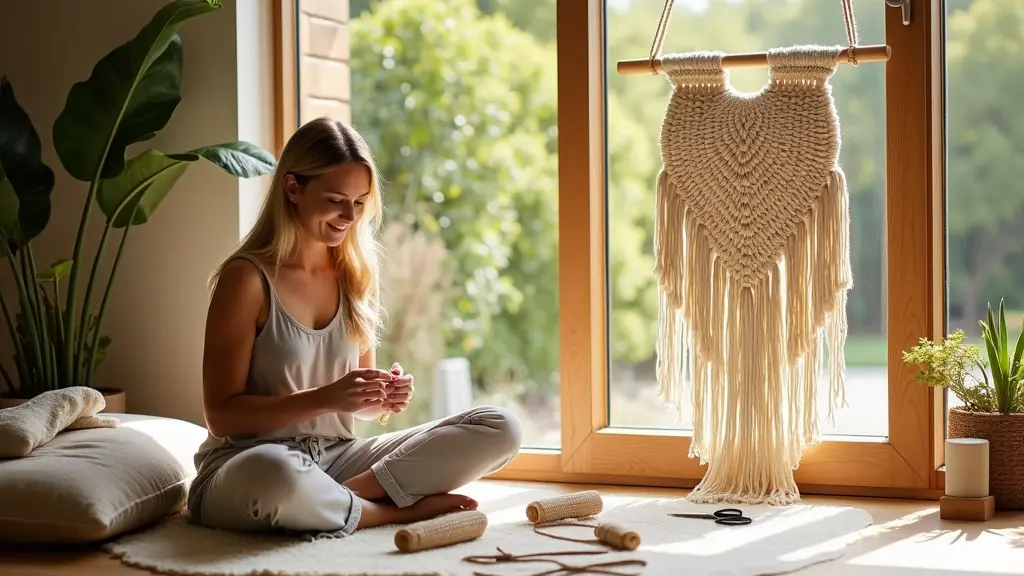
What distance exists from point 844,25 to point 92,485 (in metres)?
1.78

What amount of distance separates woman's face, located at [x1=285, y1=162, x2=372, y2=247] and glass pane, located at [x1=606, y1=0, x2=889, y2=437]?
691 mm

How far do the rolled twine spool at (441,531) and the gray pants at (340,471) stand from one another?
144 millimetres

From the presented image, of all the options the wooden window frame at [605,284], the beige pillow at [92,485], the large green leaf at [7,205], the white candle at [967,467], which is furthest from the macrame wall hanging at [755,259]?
the large green leaf at [7,205]

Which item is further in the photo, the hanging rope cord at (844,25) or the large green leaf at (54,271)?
the large green leaf at (54,271)

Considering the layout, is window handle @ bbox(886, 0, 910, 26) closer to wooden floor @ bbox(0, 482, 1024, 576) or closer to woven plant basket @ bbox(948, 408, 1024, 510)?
woven plant basket @ bbox(948, 408, 1024, 510)

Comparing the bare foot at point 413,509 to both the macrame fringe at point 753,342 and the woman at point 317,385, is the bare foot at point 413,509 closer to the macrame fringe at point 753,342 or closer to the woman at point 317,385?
the woman at point 317,385

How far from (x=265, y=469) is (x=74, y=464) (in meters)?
0.40

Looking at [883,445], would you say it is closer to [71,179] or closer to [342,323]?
[342,323]

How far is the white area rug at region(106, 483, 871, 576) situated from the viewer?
1906 millimetres

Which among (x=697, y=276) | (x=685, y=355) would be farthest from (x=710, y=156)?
(x=685, y=355)

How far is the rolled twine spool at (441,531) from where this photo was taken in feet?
6.58

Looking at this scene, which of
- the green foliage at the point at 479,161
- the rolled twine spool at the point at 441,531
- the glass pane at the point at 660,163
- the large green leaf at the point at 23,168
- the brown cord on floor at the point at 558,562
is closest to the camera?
the brown cord on floor at the point at 558,562

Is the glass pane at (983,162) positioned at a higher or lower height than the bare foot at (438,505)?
higher

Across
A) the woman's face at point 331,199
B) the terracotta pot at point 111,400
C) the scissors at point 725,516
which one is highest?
the woman's face at point 331,199
